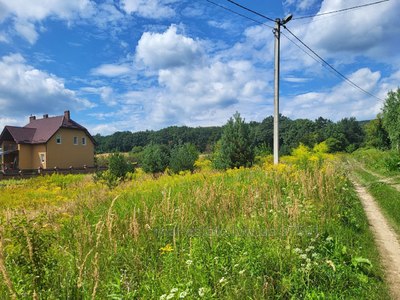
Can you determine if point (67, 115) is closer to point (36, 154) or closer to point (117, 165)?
A: point (36, 154)

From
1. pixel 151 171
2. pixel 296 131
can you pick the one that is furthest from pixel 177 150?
pixel 296 131

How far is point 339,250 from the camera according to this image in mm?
5094

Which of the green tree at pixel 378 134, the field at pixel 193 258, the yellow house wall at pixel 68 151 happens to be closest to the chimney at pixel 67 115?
the yellow house wall at pixel 68 151

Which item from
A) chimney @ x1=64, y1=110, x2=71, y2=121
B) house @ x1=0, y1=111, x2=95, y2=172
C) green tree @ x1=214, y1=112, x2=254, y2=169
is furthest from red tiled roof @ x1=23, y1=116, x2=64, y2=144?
green tree @ x1=214, y1=112, x2=254, y2=169

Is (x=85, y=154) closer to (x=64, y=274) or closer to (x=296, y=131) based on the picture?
(x=64, y=274)

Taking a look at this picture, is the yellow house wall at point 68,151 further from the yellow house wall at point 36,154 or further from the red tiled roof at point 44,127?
the yellow house wall at point 36,154

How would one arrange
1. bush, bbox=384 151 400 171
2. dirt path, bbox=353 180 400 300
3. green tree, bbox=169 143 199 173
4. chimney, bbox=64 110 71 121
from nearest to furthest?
1. dirt path, bbox=353 180 400 300
2. bush, bbox=384 151 400 171
3. green tree, bbox=169 143 199 173
4. chimney, bbox=64 110 71 121

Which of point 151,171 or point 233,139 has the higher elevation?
point 233,139

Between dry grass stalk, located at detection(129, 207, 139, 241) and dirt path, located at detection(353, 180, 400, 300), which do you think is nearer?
dry grass stalk, located at detection(129, 207, 139, 241)

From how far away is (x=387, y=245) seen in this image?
639 cm

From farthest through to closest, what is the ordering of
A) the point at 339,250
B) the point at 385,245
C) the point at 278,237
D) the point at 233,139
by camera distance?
the point at 233,139, the point at 385,245, the point at 339,250, the point at 278,237

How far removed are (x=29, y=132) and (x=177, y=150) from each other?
29.9 m

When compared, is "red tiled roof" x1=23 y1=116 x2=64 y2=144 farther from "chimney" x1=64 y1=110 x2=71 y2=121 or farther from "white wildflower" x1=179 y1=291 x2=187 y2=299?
"white wildflower" x1=179 y1=291 x2=187 y2=299

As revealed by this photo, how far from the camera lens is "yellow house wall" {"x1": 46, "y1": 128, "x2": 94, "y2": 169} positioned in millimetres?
42000
